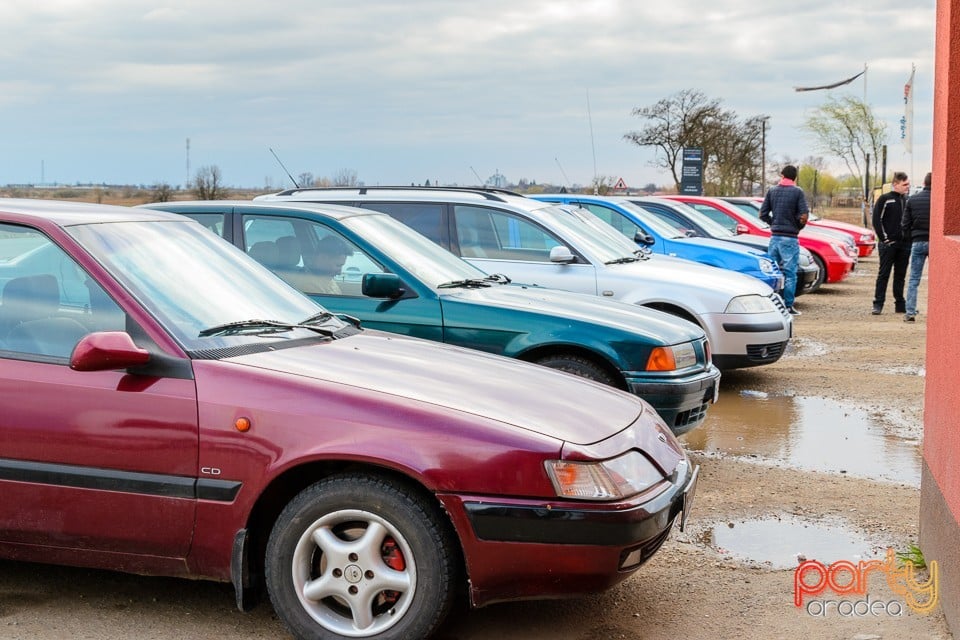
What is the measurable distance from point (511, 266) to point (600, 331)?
2567 mm

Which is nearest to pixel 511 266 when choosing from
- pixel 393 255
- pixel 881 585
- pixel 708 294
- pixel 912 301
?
pixel 708 294

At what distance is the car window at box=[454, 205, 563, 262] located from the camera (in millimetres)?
9164

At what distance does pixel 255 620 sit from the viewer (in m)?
4.22

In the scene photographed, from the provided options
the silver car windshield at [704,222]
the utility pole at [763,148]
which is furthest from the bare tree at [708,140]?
the silver car windshield at [704,222]

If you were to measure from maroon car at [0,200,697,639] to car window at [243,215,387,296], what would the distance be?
270cm

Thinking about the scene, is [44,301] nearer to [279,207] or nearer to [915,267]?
A: [279,207]

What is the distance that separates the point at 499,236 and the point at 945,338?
17.0ft

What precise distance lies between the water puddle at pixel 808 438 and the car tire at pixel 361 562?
12.8 feet

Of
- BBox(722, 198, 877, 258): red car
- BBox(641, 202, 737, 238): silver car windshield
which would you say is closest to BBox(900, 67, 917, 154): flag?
BBox(722, 198, 877, 258): red car

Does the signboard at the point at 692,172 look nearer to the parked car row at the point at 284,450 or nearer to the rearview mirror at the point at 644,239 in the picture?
the rearview mirror at the point at 644,239

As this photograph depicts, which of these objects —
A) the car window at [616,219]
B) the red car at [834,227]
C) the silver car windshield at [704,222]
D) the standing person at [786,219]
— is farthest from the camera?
the red car at [834,227]

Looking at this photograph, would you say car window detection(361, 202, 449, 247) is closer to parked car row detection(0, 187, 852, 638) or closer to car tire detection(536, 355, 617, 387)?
car tire detection(536, 355, 617, 387)

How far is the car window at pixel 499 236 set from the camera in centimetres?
916

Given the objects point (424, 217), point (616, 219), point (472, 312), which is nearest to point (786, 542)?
point (472, 312)
